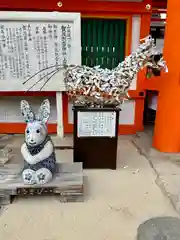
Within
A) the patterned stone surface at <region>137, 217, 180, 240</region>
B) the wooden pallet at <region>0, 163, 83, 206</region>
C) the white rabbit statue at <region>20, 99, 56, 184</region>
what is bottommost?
the patterned stone surface at <region>137, 217, 180, 240</region>

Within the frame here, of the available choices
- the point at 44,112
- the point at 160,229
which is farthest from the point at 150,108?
the point at 160,229

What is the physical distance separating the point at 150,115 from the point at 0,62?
1.74m

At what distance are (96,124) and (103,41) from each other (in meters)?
0.94

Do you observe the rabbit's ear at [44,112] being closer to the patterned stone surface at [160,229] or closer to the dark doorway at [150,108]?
the patterned stone surface at [160,229]

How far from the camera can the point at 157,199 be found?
1.47m

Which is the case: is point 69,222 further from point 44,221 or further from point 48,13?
point 48,13

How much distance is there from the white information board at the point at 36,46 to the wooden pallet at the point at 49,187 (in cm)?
95

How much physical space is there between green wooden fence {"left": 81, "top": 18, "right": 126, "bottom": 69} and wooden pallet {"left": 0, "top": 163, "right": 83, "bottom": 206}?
1.22 meters

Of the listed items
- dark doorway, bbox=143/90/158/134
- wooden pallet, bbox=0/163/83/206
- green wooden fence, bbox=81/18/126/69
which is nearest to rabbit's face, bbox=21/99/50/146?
wooden pallet, bbox=0/163/83/206

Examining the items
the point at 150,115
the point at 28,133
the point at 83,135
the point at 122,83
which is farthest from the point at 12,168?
the point at 150,115

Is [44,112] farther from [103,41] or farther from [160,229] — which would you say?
[103,41]

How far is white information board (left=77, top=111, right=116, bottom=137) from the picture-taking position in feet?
5.60

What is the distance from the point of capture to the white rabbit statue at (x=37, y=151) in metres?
1.35

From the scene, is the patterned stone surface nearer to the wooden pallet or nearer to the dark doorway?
the wooden pallet
